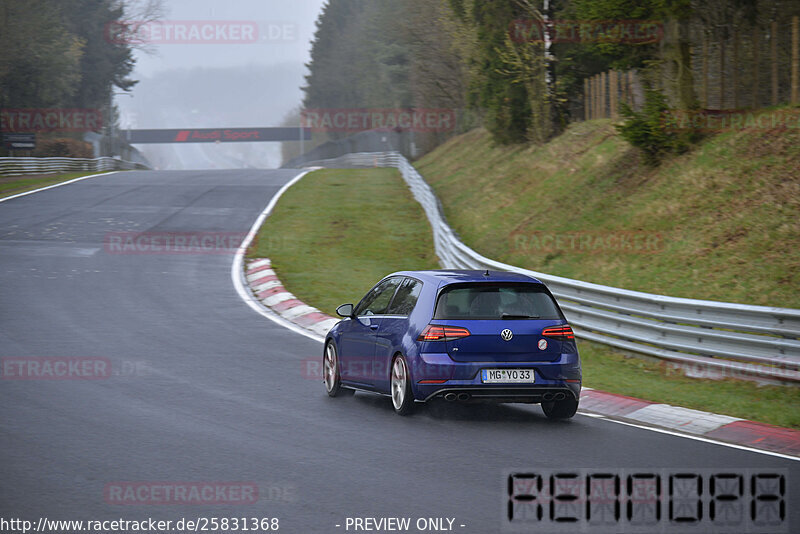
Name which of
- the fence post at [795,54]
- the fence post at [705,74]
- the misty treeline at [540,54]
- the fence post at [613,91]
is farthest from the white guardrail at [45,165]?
the fence post at [795,54]

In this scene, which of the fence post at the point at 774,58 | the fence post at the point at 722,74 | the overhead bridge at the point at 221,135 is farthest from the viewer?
the overhead bridge at the point at 221,135

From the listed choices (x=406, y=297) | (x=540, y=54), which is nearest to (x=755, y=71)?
(x=406, y=297)

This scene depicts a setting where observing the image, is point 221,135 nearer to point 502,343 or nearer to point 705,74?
point 705,74

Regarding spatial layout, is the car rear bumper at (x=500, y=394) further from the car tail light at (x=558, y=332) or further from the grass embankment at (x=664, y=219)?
the grass embankment at (x=664, y=219)

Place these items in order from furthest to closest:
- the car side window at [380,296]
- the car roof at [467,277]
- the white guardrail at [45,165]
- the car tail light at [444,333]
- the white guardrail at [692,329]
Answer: the white guardrail at [45,165]
the white guardrail at [692,329]
the car side window at [380,296]
the car roof at [467,277]
the car tail light at [444,333]

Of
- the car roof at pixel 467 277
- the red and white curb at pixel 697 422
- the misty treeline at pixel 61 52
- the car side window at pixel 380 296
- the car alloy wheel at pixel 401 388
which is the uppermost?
the misty treeline at pixel 61 52

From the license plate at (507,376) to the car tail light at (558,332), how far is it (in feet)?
1.35

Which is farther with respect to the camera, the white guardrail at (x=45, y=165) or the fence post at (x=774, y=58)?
the white guardrail at (x=45, y=165)

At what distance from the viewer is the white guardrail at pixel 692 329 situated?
420 inches

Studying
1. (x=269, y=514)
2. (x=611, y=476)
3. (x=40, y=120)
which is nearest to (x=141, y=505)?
(x=269, y=514)

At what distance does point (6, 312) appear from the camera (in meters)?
15.8

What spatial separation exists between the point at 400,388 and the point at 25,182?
38132 millimetres

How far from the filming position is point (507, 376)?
29.0 feet

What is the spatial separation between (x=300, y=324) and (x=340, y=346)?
541cm
